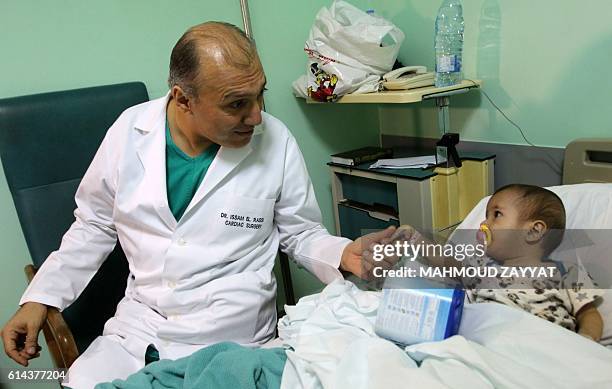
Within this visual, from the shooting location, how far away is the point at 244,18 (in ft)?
6.16

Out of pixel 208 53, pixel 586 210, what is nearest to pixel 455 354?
pixel 586 210

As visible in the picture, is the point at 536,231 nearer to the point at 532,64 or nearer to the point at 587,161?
the point at 587,161

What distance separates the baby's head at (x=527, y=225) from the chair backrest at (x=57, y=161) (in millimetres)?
1204

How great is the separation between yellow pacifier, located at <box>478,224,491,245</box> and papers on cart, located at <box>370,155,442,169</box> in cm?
70

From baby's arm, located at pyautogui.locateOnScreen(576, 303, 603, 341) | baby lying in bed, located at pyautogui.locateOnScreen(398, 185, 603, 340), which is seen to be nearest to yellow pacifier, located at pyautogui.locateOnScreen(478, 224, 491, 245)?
baby lying in bed, located at pyautogui.locateOnScreen(398, 185, 603, 340)

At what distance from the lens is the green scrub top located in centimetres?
132

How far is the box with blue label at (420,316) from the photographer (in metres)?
0.86

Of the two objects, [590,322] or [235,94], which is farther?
[235,94]

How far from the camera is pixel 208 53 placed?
44.2 inches

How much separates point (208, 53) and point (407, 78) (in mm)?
895

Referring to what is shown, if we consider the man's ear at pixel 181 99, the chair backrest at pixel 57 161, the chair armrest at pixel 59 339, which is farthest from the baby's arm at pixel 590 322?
the chair backrest at pixel 57 161

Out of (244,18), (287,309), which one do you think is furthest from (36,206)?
(244,18)

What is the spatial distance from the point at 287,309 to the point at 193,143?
0.55 metres

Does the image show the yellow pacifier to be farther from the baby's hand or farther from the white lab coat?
the white lab coat
